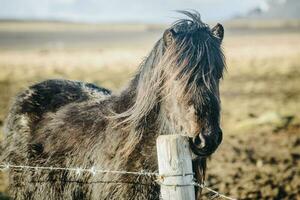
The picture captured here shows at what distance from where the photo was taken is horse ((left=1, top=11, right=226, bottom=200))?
10.6 feet

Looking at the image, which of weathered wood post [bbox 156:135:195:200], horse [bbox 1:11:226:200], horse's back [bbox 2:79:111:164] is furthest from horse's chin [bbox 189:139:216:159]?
horse's back [bbox 2:79:111:164]

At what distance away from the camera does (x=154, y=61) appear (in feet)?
11.7

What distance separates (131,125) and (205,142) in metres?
0.83

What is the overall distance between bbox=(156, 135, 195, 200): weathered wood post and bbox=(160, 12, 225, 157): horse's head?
21 cm

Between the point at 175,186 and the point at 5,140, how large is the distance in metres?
2.73

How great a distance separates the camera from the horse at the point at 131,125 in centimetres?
324

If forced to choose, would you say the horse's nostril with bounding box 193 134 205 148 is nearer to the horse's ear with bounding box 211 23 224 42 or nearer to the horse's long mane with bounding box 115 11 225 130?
the horse's long mane with bounding box 115 11 225 130

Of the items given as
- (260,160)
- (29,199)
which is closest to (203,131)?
(29,199)

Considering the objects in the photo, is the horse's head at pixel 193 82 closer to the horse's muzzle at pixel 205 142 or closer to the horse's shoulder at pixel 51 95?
the horse's muzzle at pixel 205 142

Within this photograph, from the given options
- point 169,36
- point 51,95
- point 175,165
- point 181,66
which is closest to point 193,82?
point 181,66

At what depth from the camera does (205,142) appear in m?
3.05

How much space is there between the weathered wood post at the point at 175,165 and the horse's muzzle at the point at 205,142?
0.16m

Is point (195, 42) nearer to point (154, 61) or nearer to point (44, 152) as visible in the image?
point (154, 61)

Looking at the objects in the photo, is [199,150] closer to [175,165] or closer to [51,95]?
[175,165]
